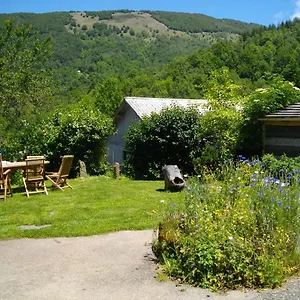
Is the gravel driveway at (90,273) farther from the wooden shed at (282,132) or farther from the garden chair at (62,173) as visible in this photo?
the wooden shed at (282,132)

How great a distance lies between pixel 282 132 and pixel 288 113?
2.46ft

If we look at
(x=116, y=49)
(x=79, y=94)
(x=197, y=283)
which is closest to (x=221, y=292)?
(x=197, y=283)

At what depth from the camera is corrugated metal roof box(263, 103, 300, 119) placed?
47.1 ft

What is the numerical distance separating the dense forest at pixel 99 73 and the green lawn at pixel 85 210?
4567 millimetres

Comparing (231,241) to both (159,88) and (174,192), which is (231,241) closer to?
(174,192)

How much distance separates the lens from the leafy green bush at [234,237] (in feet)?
16.5

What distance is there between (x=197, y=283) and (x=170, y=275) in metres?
0.41

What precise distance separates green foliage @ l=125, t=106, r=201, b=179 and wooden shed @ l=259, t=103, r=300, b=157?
115 inches

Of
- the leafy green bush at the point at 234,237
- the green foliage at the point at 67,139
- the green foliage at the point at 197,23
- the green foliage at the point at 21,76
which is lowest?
the leafy green bush at the point at 234,237

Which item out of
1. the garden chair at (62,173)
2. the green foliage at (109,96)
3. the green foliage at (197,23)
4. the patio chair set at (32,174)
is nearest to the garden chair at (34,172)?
the patio chair set at (32,174)

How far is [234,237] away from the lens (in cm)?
529

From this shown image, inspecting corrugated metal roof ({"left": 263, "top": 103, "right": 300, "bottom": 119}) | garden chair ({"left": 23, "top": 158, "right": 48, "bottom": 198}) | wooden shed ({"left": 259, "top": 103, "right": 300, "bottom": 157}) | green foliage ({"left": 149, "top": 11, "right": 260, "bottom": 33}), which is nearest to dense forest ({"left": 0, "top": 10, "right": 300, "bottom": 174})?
corrugated metal roof ({"left": 263, "top": 103, "right": 300, "bottom": 119})

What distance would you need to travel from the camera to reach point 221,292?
480 cm

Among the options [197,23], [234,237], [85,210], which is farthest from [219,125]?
[197,23]
